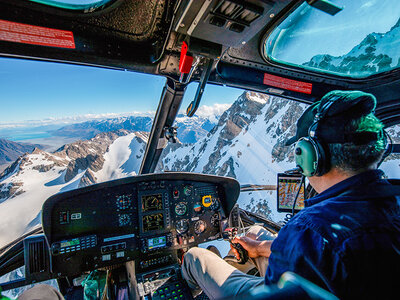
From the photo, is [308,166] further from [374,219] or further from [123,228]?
[123,228]

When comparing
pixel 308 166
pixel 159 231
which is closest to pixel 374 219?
pixel 308 166

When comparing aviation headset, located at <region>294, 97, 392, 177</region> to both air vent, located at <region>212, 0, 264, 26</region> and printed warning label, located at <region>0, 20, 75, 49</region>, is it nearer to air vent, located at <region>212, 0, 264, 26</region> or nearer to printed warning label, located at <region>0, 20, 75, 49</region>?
air vent, located at <region>212, 0, 264, 26</region>

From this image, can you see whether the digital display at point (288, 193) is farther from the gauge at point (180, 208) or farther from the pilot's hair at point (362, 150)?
the pilot's hair at point (362, 150)

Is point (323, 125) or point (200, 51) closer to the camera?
point (323, 125)

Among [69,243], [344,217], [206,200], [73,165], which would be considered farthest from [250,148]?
[344,217]

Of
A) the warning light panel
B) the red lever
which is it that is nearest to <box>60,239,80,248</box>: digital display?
the warning light panel

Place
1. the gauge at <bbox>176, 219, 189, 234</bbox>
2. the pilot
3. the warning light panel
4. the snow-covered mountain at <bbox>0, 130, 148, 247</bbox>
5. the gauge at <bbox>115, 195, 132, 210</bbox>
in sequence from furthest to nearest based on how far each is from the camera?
the snow-covered mountain at <bbox>0, 130, 148, 247</bbox> < the warning light panel < the gauge at <bbox>176, 219, 189, 234</bbox> < the gauge at <bbox>115, 195, 132, 210</bbox> < the pilot

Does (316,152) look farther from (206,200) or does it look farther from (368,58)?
(368,58)
